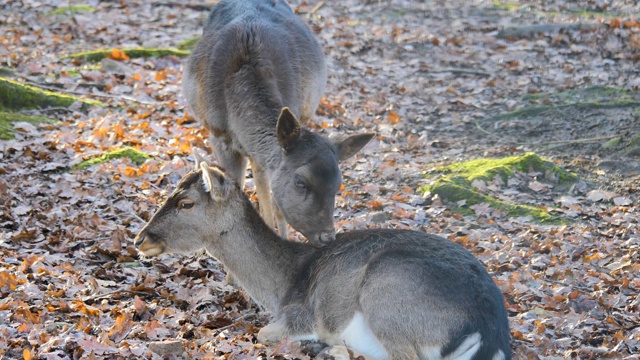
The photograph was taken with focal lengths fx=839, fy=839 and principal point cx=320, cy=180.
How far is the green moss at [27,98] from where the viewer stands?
12195 mm

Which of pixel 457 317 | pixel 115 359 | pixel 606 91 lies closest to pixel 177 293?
pixel 115 359

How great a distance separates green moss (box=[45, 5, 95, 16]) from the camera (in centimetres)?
1822

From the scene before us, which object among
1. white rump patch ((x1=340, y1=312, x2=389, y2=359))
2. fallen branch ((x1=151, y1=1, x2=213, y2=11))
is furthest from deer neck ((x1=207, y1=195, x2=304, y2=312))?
fallen branch ((x1=151, y1=1, x2=213, y2=11))

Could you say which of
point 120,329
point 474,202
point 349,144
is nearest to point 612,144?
point 474,202

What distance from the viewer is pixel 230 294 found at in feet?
25.6

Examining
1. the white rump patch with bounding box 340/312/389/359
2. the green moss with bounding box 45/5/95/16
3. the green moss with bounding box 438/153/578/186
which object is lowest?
the green moss with bounding box 45/5/95/16

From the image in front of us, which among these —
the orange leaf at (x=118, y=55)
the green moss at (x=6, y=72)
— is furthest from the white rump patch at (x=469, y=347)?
the orange leaf at (x=118, y=55)

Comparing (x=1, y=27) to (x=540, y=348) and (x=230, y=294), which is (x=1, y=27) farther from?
(x=540, y=348)

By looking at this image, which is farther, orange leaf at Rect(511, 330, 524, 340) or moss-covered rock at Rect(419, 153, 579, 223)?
moss-covered rock at Rect(419, 153, 579, 223)

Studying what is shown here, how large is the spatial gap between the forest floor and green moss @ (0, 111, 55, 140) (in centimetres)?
10

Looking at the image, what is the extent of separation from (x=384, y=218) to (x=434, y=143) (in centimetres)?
337

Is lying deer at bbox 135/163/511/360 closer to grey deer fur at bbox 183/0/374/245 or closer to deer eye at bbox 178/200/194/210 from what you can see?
deer eye at bbox 178/200/194/210

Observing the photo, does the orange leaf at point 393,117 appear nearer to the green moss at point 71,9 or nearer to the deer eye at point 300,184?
the deer eye at point 300,184

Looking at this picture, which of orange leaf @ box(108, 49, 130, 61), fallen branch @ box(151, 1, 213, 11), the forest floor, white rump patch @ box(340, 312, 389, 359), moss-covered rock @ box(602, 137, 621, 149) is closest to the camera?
white rump patch @ box(340, 312, 389, 359)
